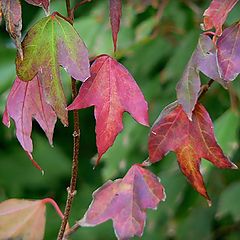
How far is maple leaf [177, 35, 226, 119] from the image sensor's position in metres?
→ 0.99

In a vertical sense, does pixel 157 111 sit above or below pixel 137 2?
below

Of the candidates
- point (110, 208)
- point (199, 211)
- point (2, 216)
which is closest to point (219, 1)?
point (110, 208)

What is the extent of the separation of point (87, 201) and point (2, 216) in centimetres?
134

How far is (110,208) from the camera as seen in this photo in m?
1.04

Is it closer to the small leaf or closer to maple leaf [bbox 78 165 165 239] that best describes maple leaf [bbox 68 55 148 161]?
maple leaf [bbox 78 165 165 239]

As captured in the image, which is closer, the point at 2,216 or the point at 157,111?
the point at 2,216

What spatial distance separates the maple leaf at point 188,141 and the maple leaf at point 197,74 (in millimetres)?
47

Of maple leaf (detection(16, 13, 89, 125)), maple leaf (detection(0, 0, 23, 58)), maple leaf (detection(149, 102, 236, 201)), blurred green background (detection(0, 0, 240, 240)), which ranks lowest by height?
blurred green background (detection(0, 0, 240, 240))

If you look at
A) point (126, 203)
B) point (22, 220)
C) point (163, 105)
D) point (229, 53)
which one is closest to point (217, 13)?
point (229, 53)

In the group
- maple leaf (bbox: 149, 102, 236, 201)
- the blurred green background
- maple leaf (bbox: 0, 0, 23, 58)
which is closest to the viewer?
maple leaf (bbox: 0, 0, 23, 58)

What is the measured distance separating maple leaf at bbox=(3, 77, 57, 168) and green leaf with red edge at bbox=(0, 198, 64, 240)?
15 centimetres

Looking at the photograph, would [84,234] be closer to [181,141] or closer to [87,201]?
[87,201]

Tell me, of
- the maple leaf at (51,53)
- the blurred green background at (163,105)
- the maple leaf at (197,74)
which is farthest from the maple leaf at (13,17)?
the blurred green background at (163,105)

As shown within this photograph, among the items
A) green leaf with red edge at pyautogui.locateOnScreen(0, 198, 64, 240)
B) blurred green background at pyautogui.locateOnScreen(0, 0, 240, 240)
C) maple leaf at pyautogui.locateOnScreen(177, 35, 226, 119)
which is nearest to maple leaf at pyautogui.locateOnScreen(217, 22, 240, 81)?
maple leaf at pyautogui.locateOnScreen(177, 35, 226, 119)
